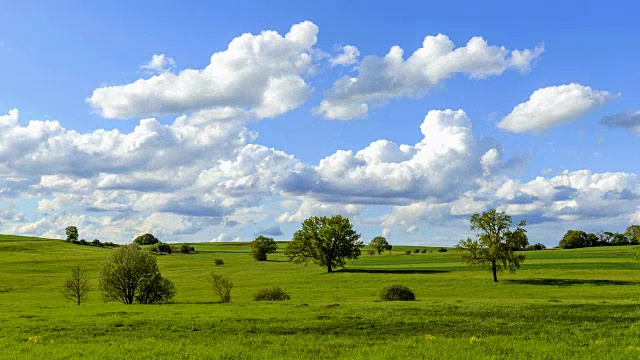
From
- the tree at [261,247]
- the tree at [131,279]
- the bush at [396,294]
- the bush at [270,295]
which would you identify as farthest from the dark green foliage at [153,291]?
the tree at [261,247]

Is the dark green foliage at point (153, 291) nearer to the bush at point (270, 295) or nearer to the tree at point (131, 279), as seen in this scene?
the tree at point (131, 279)

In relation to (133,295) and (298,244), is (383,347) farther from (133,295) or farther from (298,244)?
(298,244)

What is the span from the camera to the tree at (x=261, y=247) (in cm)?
18112

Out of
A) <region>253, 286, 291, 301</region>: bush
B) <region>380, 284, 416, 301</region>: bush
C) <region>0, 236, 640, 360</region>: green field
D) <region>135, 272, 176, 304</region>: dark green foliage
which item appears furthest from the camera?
<region>135, 272, 176, 304</region>: dark green foliage

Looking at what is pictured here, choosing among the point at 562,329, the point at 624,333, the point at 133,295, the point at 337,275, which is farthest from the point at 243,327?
the point at 337,275

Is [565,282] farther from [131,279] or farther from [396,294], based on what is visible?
[131,279]

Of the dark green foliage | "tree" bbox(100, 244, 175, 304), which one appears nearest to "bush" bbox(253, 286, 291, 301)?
the dark green foliage

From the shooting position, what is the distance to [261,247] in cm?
18138

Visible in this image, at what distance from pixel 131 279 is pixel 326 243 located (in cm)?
5954

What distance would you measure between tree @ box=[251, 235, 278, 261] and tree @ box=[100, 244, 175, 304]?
113442 millimetres

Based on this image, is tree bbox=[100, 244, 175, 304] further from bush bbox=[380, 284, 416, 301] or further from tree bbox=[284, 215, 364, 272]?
tree bbox=[284, 215, 364, 272]

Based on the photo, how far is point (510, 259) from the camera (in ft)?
298

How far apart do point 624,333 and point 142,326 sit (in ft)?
89.3

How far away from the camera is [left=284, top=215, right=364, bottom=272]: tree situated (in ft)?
392
